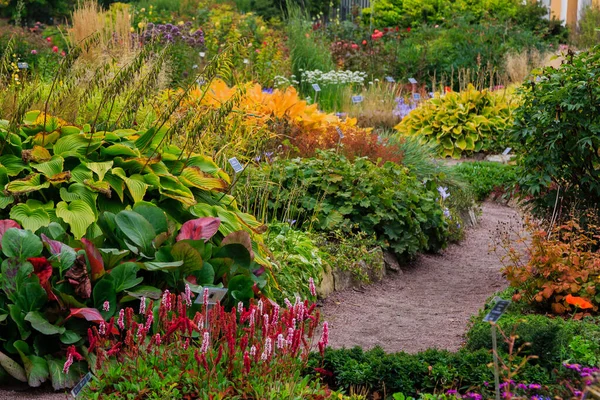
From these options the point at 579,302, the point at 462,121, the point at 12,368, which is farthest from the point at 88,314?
the point at 462,121

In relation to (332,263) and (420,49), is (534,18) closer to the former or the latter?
(420,49)

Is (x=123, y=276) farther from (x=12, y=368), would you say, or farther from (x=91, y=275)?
(x=12, y=368)

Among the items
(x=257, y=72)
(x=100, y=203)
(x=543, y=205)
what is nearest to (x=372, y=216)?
(x=543, y=205)

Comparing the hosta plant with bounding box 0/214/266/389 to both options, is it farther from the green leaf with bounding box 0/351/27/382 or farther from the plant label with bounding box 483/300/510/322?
the plant label with bounding box 483/300/510/322

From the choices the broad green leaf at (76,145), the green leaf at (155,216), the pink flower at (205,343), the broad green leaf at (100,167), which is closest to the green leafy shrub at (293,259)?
the green leaf at (155,216)

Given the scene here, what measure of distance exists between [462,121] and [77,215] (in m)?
8.75

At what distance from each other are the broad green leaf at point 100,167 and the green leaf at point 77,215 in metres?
0.21

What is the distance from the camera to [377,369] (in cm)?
391

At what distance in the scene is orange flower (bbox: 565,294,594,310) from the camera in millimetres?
5020

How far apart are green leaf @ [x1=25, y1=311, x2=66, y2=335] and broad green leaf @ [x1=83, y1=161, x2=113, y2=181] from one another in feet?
3.41

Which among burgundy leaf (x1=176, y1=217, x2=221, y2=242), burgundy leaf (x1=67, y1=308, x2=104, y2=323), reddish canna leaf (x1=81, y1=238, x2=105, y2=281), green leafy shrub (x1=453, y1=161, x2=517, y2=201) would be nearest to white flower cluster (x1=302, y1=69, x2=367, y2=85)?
green leafy shrub (x1=453, y1=161, x2=517, y2=201)

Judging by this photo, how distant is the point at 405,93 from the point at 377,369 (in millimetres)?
13250

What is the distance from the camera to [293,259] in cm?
581

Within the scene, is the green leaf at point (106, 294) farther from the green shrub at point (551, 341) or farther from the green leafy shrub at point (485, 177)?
the green leafy shrub at point (485, 177)
